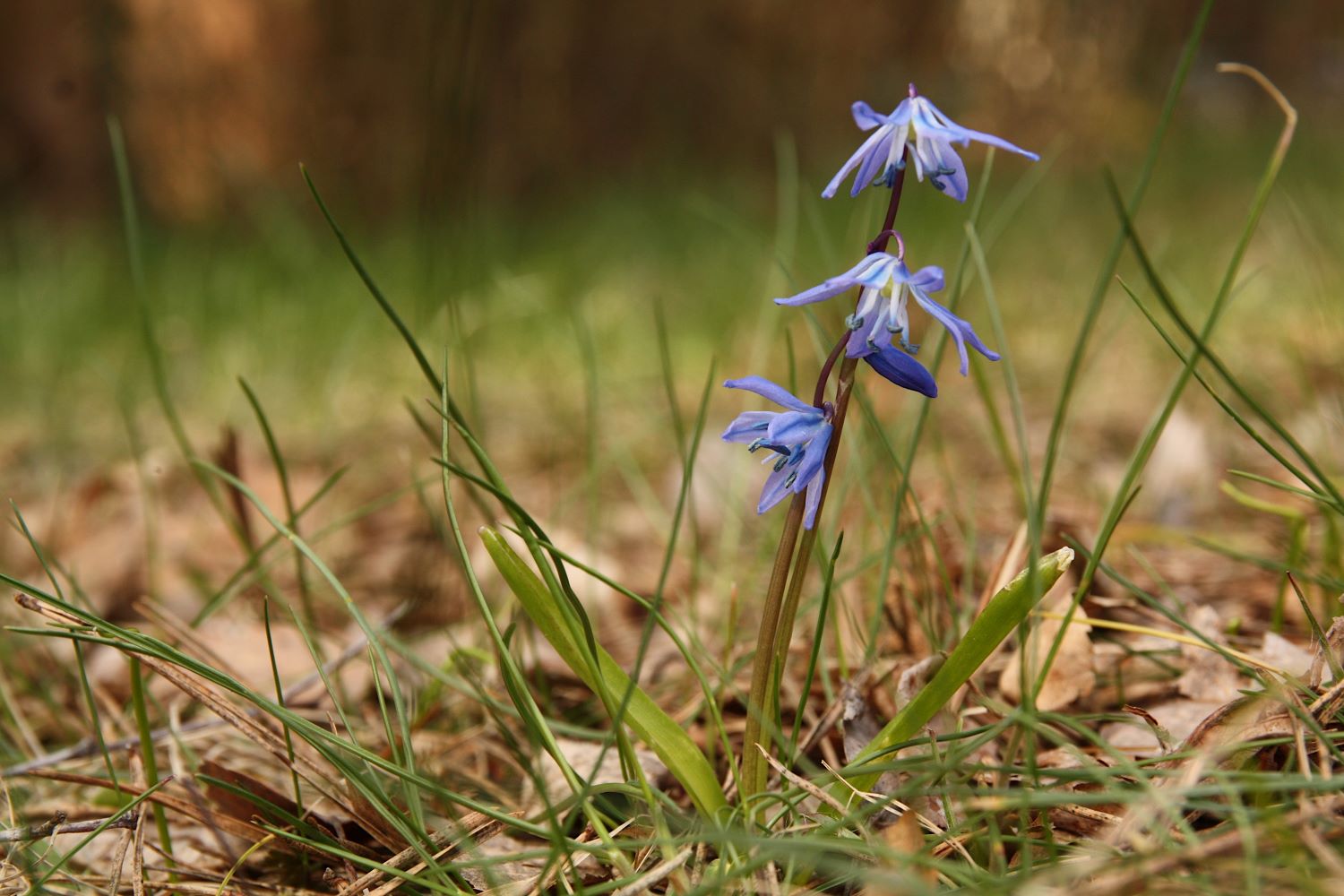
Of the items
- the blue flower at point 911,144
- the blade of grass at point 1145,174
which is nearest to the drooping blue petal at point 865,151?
the blue flower at point 911,144

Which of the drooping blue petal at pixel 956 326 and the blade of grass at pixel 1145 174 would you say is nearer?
the drooping blue petal at pixel 956 326

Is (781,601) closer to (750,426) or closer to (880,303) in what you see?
(750,426)

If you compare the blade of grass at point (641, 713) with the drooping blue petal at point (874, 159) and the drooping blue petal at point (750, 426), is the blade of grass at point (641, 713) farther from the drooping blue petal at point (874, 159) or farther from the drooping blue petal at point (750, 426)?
the drooping blue petal at point (874, 159)

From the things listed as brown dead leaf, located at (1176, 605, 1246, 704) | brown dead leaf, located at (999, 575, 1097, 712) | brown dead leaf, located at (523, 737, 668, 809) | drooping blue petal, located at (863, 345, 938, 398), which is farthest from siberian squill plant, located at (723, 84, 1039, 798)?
brown dead leaf, located at (1176, 605, 1246, 704)

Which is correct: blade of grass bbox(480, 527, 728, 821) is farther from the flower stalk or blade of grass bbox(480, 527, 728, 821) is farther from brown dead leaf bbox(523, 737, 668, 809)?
brown dead leaf bbox(523, 737, 668, 809)

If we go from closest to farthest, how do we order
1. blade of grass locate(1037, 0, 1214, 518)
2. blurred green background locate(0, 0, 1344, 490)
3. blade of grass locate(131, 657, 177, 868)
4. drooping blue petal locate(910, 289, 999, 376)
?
1. drooping blue petal locate(910, 289, 999, 376)
2. blade of grass locate(1037, 0, 1214, 518)
3. blade of grass locate(131, 657, 177, 868)
4. blurred green background locate(0, 0, 1344, 490)

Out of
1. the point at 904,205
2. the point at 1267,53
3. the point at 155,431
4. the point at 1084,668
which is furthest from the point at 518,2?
the point at 1267,53

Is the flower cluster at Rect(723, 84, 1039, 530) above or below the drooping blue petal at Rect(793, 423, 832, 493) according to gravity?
above
